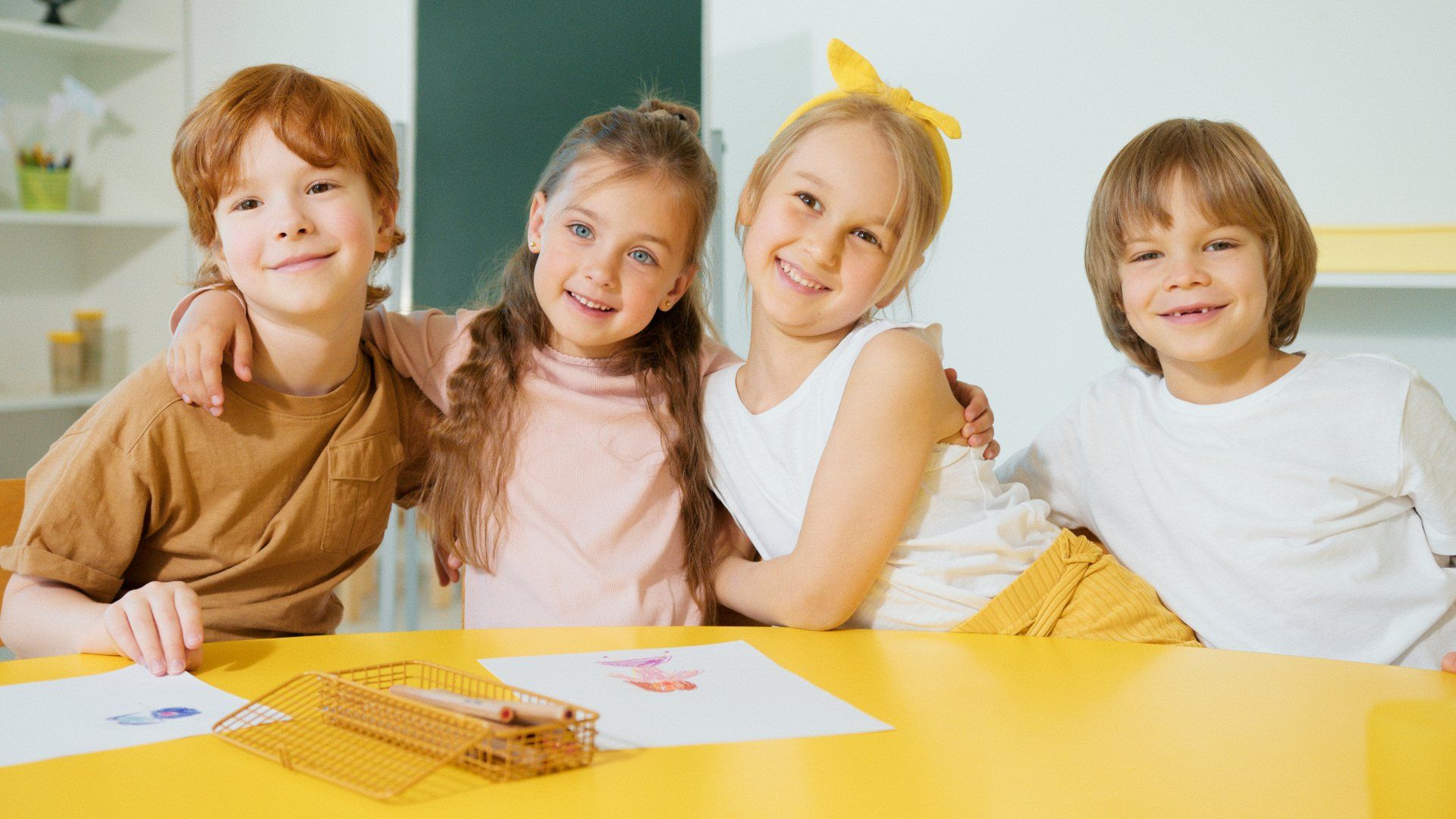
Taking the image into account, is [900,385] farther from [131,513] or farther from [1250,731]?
[131,513]

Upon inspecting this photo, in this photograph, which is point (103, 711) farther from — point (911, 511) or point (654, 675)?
point (911, 511)

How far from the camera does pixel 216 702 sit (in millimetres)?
791

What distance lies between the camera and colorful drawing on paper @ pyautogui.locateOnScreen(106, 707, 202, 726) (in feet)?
2.46

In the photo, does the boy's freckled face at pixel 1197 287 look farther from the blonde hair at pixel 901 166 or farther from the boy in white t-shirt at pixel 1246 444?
the blonde hair at pixel 901 166

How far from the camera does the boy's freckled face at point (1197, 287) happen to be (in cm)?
132

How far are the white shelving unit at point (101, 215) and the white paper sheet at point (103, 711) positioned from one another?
8.87ft

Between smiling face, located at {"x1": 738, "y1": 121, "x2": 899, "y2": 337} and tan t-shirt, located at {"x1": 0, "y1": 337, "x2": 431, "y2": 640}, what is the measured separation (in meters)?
0.46

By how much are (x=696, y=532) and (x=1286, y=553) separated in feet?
2.08

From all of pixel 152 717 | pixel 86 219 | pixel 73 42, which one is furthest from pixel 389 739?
pixel 73 42

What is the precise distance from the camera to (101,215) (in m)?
3.26

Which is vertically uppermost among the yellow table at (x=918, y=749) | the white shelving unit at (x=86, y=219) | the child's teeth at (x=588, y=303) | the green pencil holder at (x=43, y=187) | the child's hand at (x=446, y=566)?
the green pencil holder at (x=43, y=187)

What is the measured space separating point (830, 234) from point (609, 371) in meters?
0.31

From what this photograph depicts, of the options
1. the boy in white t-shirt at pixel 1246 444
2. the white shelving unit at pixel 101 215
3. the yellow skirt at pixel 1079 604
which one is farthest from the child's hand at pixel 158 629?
the white shelving unit at pixel 101 215

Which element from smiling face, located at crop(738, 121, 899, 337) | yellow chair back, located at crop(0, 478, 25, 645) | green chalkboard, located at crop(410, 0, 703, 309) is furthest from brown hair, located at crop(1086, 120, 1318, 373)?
green chalkboard, located at crop(410, 0, 703, 309)
